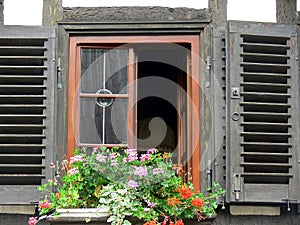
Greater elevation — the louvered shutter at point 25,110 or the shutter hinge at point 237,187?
the louvered shutter at point 25,110

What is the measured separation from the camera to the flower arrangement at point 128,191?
5.33 meters

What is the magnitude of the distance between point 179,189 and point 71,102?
1.12m

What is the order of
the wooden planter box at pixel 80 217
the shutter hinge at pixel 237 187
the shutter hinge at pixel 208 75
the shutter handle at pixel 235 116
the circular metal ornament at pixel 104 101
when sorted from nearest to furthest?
the wooden planter box at pixel 80 217 < the shutter hinge at pixel 237 187 < the shutter handle at pixel 235 116 < the shutter hinge at pixel 208 75 < the circular metal ornament at pixel 104 101

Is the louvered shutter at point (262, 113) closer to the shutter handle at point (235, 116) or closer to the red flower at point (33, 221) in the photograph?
the shutter handle at point (235, 116)

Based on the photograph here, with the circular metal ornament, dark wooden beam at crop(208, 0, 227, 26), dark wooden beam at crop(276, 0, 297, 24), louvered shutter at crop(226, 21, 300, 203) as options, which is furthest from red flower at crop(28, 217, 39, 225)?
dark wooden beam at crop(276, 0, 297, 24)

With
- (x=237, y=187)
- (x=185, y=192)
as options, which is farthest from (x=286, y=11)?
(x=185, y=192)

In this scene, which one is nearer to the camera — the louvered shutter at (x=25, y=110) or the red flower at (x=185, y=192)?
the red flower at (x=185, y=192)

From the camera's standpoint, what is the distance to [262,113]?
19.0 ft

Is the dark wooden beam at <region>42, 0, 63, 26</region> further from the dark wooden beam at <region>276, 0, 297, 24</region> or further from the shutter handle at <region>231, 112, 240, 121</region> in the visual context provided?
the dark wooden beam at <region>276, 0, 297, 24</region>

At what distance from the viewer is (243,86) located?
583 cm

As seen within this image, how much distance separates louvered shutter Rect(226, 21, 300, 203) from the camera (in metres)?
5.70

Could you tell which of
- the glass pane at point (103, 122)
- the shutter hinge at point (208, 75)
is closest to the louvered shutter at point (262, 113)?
the shutter hinge at point (208, 75)

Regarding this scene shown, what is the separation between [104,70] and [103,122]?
16.2 inches

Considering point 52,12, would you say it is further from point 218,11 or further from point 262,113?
point 262,113
